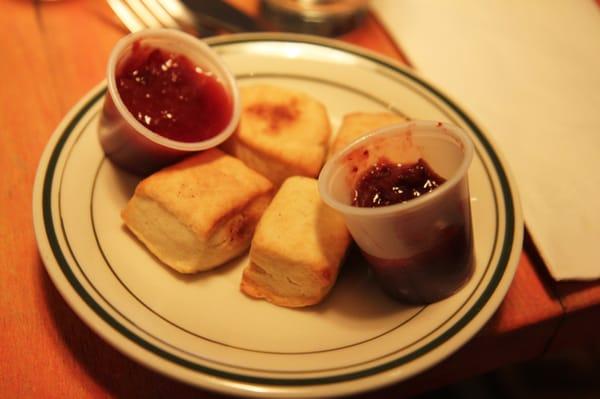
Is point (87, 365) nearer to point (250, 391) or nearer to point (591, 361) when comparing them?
point (250, 391)

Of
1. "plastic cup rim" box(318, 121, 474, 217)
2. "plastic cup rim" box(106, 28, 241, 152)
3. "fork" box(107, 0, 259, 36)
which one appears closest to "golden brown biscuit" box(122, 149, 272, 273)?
"plastic cup rim" box(106, 28, 241, 152)

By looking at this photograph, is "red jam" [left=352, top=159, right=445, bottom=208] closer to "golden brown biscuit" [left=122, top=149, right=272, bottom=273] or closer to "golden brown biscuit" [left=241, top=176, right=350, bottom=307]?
"golden brown biscuit" [left=241, top=176, right=350, bottom=307]

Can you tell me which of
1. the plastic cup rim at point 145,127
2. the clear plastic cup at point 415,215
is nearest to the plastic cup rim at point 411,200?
the clear plastic cup at point 415,215

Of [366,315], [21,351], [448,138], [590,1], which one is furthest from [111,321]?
[590,1]

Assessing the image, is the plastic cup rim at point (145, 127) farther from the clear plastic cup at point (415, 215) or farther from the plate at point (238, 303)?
the clear plastic cup at point (415, 215)

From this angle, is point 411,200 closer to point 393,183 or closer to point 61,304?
point 393,183

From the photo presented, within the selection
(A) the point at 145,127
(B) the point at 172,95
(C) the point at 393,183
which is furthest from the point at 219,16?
(C) the point at 393,183

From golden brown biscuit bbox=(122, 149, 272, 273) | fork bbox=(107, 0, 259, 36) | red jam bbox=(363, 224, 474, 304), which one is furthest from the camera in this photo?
fork bbox=(107, 0, 259, 36)
